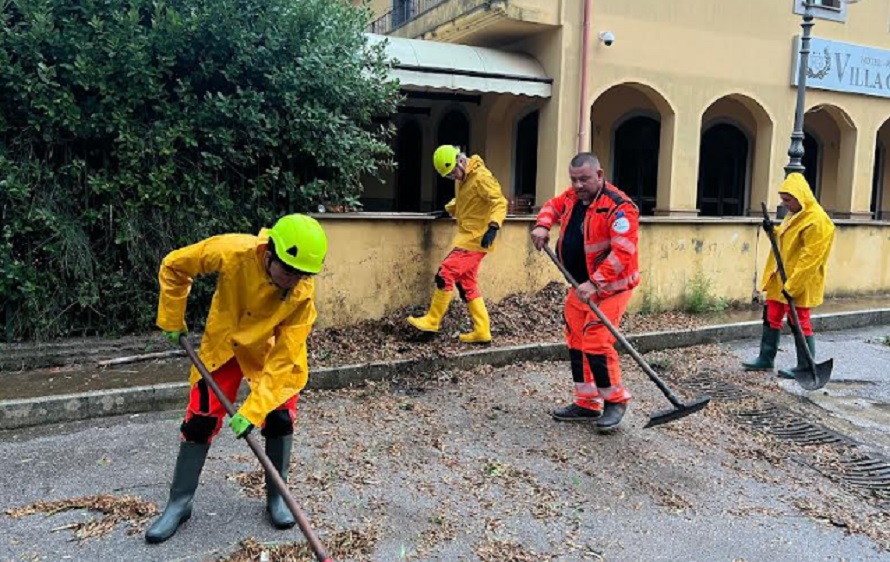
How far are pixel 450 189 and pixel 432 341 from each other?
10138mm

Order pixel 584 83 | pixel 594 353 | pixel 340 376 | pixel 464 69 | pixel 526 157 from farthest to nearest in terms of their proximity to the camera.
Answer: pixel 526 157, pixel 584 83, pixel 464 69, pixel 340 376, pixel 594 353

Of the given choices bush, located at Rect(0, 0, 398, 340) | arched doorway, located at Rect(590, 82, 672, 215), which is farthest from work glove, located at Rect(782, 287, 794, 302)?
arched doorway, located at Rect(590, 82, 672, 215)

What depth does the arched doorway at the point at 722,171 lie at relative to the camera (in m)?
15.9

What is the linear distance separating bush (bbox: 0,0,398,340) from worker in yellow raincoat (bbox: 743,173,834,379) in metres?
3.98

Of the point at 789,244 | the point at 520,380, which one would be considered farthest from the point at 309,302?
the point at 789,244

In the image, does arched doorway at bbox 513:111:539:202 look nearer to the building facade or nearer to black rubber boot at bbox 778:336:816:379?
the building facade

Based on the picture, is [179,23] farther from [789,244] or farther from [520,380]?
[789,244]

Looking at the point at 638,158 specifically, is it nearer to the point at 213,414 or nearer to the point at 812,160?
the point at 812,160

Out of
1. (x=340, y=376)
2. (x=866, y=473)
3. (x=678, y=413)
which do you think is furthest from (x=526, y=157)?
(x=866, y=473)

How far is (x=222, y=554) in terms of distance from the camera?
320 cm

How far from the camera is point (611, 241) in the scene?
4766 millimetres

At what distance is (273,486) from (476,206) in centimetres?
384

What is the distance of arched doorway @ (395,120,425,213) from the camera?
17.7 metres

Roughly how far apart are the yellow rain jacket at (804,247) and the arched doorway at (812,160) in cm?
1206
